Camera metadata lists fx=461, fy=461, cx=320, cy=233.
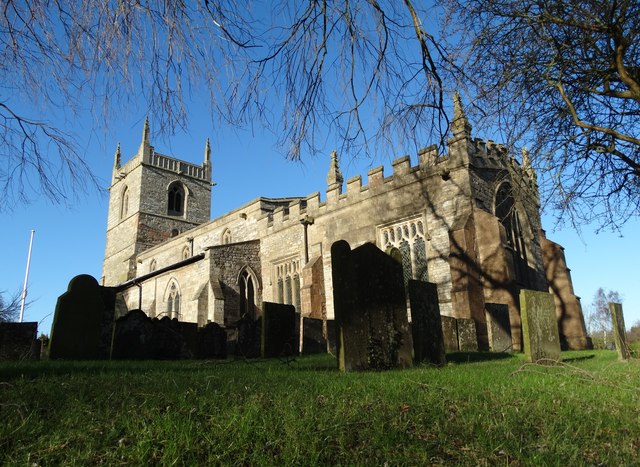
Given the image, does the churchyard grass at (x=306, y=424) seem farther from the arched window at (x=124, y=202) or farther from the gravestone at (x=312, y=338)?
the arched window at (x=124, y=202)

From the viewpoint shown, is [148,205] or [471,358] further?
[148,205]

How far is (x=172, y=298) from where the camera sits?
2231 cm

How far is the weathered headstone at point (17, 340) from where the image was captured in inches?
314

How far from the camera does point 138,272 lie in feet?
108

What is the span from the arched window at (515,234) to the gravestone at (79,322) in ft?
40.3

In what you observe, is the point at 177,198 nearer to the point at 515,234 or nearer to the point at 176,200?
the point at 176,200

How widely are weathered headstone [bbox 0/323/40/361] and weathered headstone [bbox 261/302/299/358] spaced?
4107mm

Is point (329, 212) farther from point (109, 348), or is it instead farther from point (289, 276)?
point (109, 348)

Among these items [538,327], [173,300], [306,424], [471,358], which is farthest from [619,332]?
[173,300]

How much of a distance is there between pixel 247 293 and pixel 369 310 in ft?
48.5

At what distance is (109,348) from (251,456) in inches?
284

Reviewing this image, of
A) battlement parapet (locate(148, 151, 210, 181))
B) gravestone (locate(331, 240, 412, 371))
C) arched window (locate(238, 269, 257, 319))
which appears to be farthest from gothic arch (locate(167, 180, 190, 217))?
gravestone (locate(331, 240, 412, 371))

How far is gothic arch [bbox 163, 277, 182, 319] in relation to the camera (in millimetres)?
21781

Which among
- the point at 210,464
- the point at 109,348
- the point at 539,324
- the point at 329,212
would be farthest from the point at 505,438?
the point at 329,212
